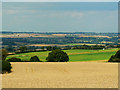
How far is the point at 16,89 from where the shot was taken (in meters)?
18.6

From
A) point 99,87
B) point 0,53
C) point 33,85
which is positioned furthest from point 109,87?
point 0,53

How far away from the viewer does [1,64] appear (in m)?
28.4

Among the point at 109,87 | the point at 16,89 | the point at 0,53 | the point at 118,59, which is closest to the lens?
the point at 16,89

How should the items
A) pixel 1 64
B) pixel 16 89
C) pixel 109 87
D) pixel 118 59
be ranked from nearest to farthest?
1. pixel 16 89
2. pixel 109 87
3. pixel 1 64
4. pixel 118 59

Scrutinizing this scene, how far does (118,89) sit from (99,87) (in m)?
1.39

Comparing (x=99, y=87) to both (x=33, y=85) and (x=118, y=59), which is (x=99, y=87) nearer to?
(x=33, y=85)

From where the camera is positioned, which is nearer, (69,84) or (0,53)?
(69,84)

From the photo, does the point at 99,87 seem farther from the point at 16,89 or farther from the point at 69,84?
the point at 16,89

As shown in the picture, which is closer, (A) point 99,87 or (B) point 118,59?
(A) point 99,87

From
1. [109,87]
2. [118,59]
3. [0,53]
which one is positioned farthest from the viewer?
[118,59]

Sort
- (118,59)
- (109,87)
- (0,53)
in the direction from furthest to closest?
1. (118,59)
2. (0,53)
3. (109,87)

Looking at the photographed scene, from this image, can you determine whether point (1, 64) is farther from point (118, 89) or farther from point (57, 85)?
point (118, 89)

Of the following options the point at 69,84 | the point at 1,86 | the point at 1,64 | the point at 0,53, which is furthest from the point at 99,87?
the point at 0,53

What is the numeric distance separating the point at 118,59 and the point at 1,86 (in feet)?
85.9
